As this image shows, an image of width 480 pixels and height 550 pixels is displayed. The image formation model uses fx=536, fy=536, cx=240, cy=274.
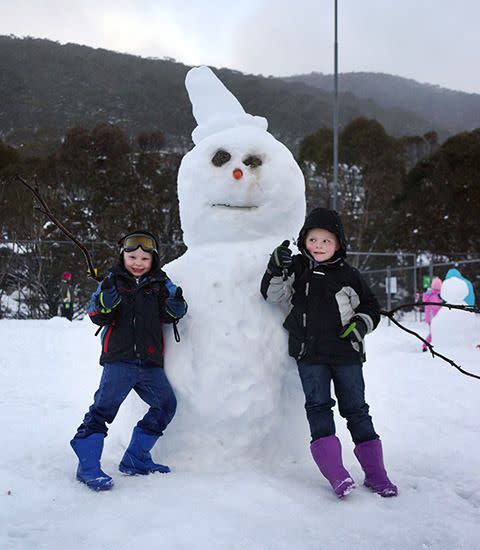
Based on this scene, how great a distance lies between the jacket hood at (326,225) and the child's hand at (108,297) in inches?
34.9

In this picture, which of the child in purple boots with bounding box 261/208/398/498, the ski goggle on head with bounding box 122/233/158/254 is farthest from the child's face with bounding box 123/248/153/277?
the child in purple boots with bounding box 261/208/398/498

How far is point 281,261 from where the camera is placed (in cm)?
233

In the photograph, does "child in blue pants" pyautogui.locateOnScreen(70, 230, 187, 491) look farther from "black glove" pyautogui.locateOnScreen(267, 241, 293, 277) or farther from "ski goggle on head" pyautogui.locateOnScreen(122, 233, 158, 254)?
"black glove" pyautogui.locateOnScreen(267, 241, 293, 277)

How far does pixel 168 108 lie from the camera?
34719mm

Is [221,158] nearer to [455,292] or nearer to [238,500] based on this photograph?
[238,500]

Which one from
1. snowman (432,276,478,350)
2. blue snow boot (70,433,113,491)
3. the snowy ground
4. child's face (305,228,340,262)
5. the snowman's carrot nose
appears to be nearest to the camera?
the snowy ground

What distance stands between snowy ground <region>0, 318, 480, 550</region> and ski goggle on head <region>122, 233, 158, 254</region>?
82 cm

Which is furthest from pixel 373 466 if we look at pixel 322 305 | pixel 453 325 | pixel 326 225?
pixel 453 325

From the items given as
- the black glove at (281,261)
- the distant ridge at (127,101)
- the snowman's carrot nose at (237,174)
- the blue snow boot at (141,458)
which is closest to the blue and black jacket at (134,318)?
the blue snow boot at (141,458)

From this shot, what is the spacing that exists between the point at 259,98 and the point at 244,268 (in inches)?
1670

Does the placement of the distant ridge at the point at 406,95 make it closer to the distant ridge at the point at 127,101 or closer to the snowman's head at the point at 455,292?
the distant ridge at the point at 127,101

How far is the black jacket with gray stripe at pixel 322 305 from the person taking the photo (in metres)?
2.37

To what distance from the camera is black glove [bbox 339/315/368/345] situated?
2.30 metres

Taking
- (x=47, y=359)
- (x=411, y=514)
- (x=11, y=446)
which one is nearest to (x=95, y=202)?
(x=47, y=359)
